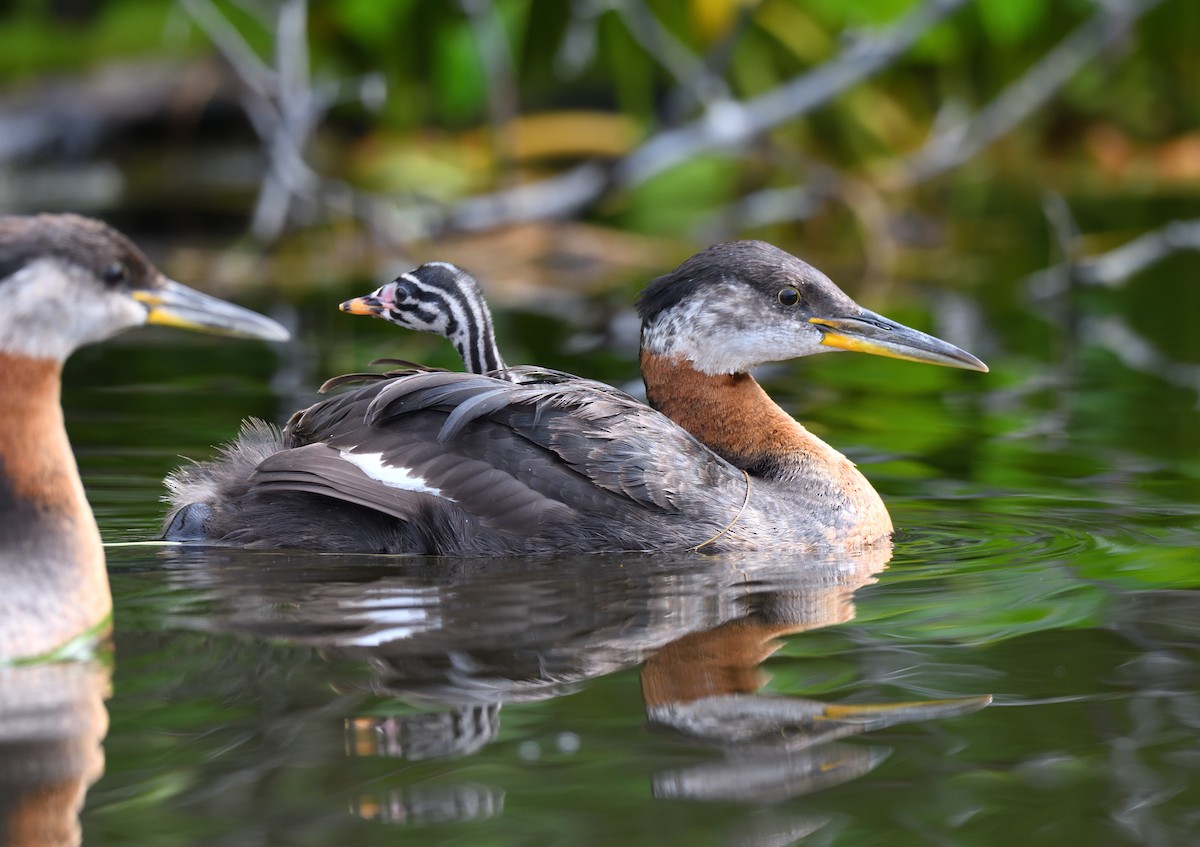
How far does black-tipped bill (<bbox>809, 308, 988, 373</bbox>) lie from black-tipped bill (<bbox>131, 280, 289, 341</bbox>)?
2524 millimetres

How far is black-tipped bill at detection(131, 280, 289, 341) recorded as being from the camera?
4684 mm

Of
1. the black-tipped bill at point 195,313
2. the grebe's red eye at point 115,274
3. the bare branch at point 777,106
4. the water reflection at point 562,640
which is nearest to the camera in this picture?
the water reflection at point 562,640

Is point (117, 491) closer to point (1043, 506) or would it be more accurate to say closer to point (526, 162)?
point (1043, 506)

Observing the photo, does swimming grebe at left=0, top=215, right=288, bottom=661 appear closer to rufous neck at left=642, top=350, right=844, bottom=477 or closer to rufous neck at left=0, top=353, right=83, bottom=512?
rufous neck at left=0, top=353, right=83, bottom=512

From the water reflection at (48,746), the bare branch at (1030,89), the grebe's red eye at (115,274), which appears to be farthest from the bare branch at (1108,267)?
the water reflection at (48,746)

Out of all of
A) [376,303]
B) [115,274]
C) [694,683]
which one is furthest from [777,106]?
[694,683]

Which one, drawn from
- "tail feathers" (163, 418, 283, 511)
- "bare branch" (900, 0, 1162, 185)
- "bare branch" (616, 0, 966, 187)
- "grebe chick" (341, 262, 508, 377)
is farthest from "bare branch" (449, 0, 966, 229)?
"tail feathers" (163, 418, 283, 511)

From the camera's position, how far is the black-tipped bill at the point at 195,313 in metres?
4.68

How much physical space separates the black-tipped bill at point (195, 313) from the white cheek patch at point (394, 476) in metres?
1.25

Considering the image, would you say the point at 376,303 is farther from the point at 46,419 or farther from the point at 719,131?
the point at 719,131

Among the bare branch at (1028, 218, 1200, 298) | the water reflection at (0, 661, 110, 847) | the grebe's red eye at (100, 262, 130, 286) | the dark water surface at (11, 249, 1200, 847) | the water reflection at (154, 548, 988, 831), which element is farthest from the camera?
the bare branch at (1028, 218, 1200, 298)

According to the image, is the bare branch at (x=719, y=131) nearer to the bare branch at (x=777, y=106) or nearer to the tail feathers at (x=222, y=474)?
the bare branch at (x=777, y=106)

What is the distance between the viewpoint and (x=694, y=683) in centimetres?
439

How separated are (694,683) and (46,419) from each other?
1.77 meters
